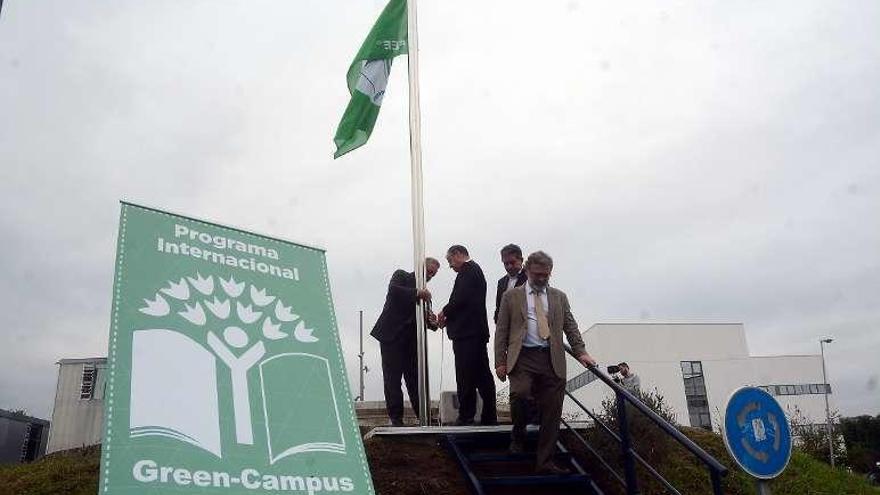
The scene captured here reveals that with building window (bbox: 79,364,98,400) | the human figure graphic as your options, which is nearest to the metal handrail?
the human figure graphic

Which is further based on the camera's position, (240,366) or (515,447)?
(515,447)

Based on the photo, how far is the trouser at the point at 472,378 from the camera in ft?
19.6

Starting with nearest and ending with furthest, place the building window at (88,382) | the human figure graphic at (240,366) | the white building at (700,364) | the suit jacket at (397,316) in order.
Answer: the human figure graphic at (240,366) → the suit jacket at (397,316) → the building window at (88,382) → the white building at (700,364)

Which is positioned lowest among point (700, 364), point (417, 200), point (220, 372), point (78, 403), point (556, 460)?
point (556, 460)

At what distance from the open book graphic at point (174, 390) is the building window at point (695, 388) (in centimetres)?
4206

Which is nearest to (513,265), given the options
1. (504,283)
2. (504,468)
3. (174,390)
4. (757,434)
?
(504,283)

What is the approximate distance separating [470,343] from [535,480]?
55.1 inches

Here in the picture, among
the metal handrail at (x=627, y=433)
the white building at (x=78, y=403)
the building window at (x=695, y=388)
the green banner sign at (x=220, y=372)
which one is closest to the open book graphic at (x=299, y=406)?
the green banner sign at (x=220, y=372)

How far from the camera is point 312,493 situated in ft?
11.0

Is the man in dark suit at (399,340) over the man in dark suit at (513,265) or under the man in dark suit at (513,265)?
under

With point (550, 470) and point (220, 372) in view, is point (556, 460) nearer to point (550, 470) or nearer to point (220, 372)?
point (550, 470)

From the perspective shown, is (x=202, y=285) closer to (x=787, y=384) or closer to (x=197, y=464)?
(x=197, y=464)

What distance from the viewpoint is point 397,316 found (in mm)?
6438

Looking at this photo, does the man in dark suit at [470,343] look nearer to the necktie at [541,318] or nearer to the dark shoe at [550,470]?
the necktie at [541,318]
